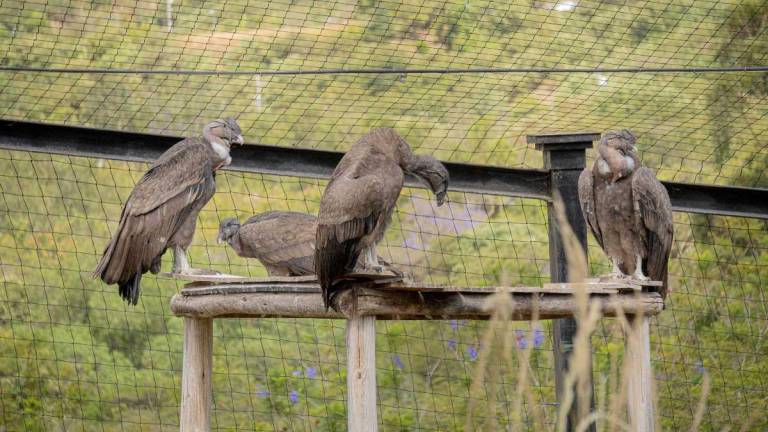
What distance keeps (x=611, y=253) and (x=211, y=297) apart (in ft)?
5.96

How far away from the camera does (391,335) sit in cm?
721

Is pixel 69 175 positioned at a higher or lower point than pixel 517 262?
higher

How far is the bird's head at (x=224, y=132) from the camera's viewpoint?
478 centimetres

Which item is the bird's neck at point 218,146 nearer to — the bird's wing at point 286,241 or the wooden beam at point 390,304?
the bird's wing at point 286,241

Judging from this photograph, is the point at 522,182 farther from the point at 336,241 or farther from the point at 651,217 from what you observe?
the point at 336,241

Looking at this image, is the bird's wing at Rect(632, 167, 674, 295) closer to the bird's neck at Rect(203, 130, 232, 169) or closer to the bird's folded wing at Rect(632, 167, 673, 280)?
the bird's folded wing at Rect(632, 167, 673, 280)

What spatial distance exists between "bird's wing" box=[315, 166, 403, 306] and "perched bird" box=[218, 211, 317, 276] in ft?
5.27

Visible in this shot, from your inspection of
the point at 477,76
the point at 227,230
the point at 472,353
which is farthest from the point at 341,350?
the point at 227,230

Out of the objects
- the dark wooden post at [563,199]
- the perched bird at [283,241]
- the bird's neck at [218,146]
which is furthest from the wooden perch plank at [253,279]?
the dark wooden post at [563,199]

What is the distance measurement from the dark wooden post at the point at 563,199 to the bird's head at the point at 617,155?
0.33 m

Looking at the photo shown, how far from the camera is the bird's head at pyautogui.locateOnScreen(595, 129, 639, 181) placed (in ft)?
15.3

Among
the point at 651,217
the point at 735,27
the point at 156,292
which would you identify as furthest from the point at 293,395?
the point at 735,27

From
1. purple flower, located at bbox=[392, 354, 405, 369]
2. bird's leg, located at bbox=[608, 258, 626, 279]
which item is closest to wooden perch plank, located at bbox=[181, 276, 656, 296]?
bird's leg, located at bbox=[608, 258, 626, 279]

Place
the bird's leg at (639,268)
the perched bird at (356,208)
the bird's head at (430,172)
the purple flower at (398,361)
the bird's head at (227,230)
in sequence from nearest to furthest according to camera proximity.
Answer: the perched bird at (356,208) → the bird's head at (430,172) → the bird's leg at (639,268) → the bird's head at (227,230) → the purple flower at (398,361)
